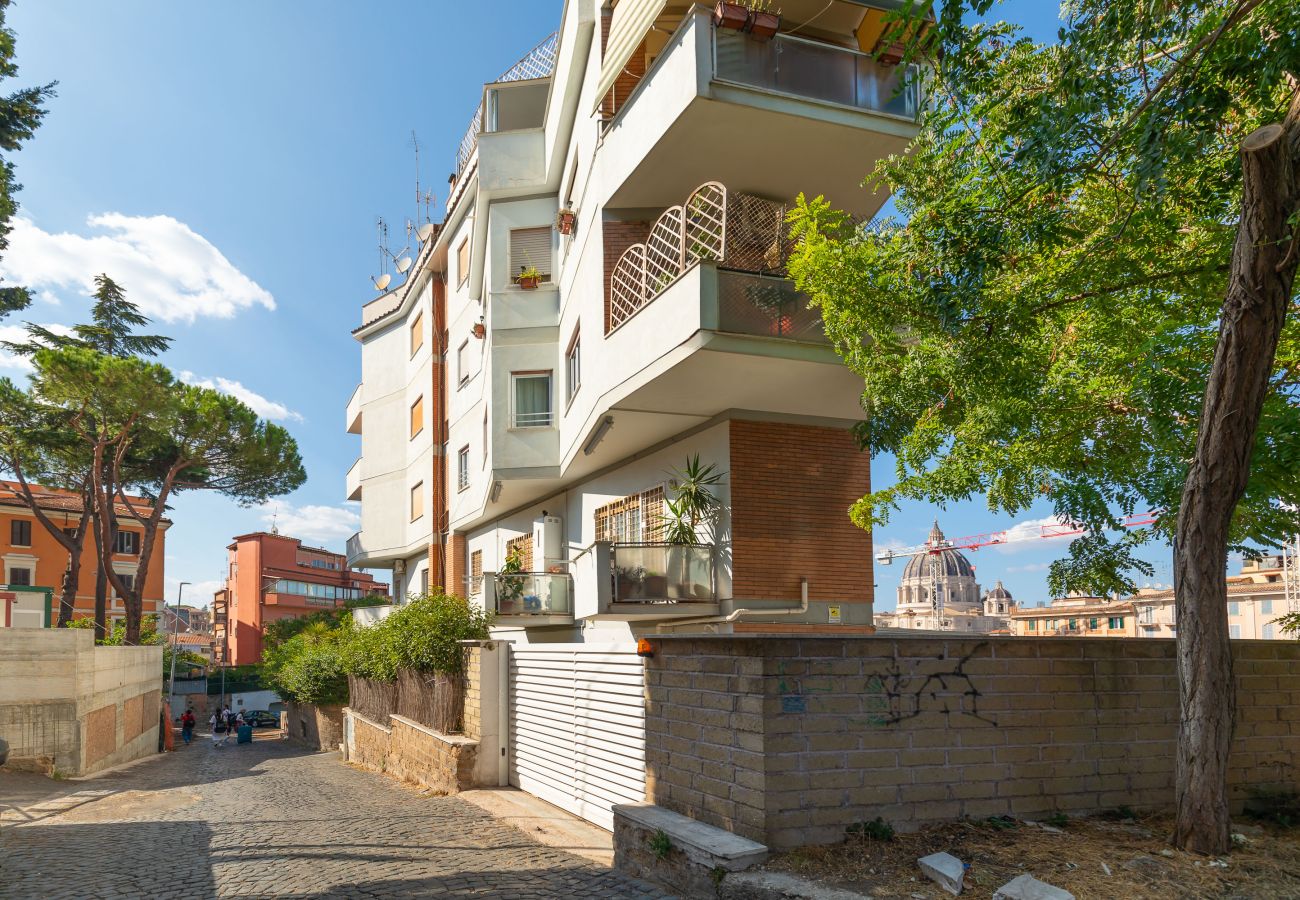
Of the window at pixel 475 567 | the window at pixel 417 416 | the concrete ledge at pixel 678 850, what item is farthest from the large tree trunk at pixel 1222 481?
the window at pixel 417 416

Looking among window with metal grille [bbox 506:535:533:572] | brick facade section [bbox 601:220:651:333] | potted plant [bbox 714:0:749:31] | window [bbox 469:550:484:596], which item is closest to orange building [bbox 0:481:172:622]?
window [bbox 469:550:484:596]

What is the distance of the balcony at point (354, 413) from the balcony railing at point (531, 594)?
1944cm

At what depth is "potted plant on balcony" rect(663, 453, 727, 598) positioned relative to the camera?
13.1m

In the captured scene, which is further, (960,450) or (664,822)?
(960,450)

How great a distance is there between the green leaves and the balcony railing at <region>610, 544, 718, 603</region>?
418 cm

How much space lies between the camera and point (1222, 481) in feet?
19.6

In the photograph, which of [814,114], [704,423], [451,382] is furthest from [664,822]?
[451,382]

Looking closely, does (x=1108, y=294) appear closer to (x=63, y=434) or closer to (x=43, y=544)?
(x=63, y=434)

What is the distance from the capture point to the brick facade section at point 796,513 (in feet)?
42.3

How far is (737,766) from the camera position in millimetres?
6812

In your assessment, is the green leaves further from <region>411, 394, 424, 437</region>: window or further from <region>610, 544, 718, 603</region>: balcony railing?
<region>411, 394, 424, 437</region>: window

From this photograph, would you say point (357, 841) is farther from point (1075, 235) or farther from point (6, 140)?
point (6, 140)

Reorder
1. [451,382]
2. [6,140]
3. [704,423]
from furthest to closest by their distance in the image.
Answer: [451,382] → [6,140] → [704,423]

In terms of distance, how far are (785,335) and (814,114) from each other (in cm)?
279
